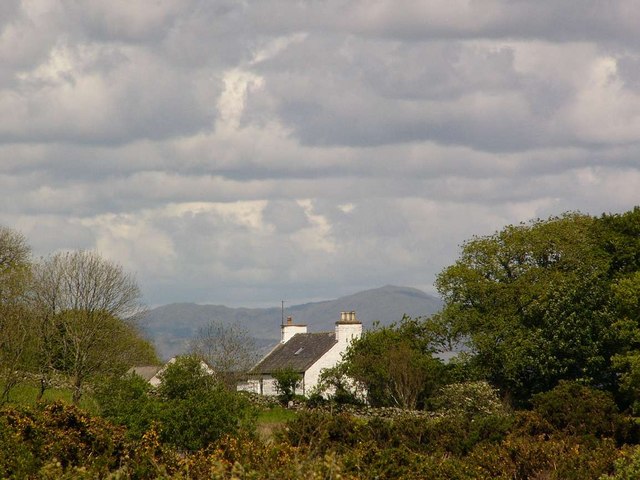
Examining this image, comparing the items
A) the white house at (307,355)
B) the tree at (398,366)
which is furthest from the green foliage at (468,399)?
the white house at (307,355)

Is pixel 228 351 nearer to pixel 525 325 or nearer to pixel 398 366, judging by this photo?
pixel 398 366

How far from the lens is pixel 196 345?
77.0 metres

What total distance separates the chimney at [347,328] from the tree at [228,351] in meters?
12.9

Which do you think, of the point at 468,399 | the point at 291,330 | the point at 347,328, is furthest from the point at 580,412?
the point at 291,330

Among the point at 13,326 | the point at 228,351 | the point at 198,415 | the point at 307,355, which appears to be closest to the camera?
the point at 198,415

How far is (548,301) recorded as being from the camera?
6188 cm

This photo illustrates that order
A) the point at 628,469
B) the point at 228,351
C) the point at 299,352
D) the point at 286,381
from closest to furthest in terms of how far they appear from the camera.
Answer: the point at 628,469, the point at 228,351, the point at 286,381, the point at 299,352

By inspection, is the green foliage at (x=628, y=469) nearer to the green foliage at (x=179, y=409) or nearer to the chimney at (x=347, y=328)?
the green foliage at (x=179, y=409)

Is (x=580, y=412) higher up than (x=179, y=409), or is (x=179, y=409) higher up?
(x=179, y=409)

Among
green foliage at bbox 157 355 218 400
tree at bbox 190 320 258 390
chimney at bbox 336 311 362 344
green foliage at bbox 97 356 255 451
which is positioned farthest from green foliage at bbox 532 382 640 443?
chimney at bbox 336 311 362 344

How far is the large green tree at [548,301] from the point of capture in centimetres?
5638

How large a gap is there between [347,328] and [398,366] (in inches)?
1077

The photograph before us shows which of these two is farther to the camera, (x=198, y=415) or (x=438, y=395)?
(x=438, y=395)

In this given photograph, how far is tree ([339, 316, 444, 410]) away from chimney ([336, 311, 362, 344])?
19.8 metres
